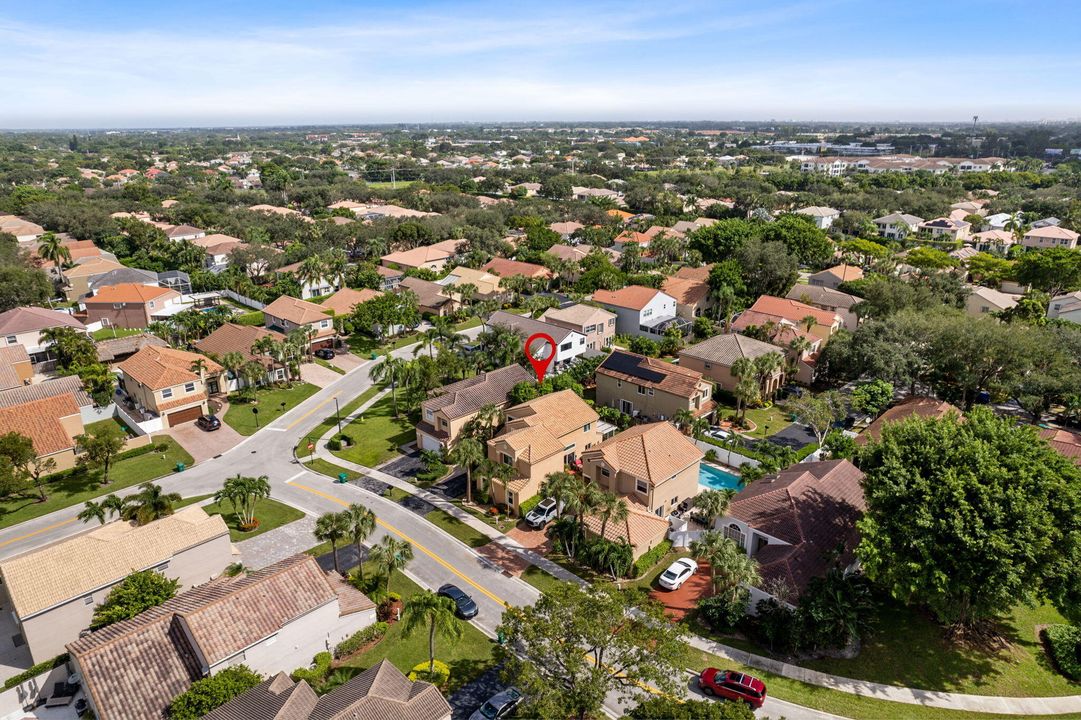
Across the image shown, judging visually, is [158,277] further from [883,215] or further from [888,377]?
[883,215]

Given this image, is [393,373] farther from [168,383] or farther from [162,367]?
[162,367]

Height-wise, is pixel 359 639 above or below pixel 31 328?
below

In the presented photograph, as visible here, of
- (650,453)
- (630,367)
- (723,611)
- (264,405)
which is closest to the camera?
(723,611)

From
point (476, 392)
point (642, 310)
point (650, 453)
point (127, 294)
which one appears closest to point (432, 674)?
point (650, 453)

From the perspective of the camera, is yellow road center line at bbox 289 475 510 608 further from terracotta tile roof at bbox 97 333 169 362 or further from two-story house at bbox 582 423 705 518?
terracotta tile roof at bbox 97 333 169 362

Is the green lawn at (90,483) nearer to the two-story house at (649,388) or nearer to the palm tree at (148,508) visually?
the palm tree at (148,508)

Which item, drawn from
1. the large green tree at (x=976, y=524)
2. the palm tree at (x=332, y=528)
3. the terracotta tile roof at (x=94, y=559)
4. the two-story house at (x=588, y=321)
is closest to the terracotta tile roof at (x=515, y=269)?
the two-story house at (x=588, y=321)
